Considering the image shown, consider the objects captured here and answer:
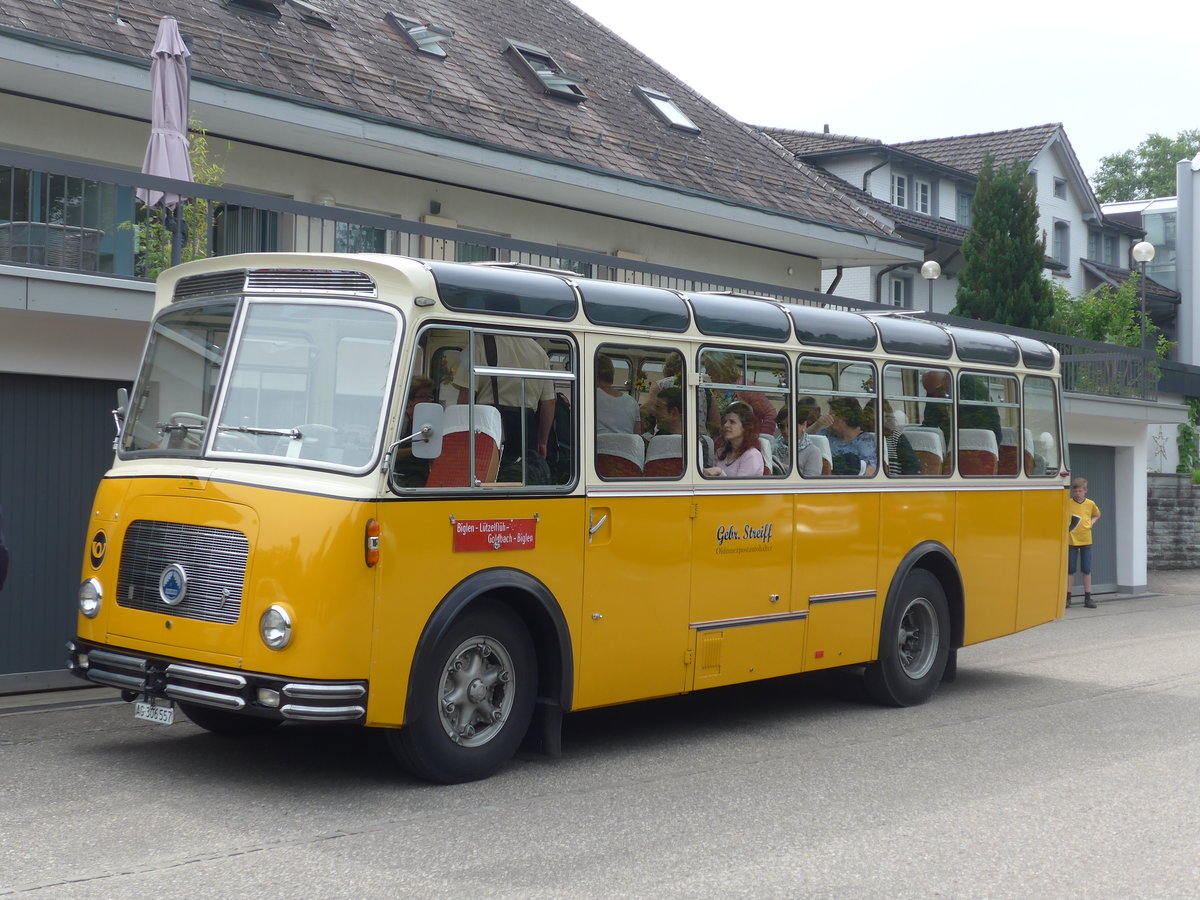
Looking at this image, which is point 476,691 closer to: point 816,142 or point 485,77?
point 485,77

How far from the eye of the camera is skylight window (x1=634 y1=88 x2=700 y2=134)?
23.6 m

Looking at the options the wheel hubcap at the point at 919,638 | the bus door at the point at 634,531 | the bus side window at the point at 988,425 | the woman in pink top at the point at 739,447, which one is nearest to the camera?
the bus door at the point at 634,531

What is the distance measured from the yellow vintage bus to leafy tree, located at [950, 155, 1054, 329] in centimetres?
2619

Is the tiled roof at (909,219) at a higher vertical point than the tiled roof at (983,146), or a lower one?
lower

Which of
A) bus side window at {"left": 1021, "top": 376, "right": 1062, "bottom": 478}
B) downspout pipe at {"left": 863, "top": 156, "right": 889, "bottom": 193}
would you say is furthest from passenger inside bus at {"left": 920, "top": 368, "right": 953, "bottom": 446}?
downspout pipe at {"left": 863, "top": 156, "right": 889, "bottom": 193}

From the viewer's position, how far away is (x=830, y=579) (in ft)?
34.0

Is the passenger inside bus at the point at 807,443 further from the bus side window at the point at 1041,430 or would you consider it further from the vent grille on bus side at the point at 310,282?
the vent grille on bus side at the point at 310,282

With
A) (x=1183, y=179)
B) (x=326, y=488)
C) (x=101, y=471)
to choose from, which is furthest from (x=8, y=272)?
(x=1183, y=179)

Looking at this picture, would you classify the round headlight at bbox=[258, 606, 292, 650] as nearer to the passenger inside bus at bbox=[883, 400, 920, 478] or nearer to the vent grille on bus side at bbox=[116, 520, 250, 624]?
the vent grille on bus side at bbox=[116, 520, 250, 624]

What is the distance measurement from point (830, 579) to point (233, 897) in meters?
5.80

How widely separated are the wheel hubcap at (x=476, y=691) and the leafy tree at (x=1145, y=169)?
84296mm

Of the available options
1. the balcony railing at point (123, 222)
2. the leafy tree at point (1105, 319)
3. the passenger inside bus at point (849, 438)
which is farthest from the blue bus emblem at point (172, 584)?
the leafy tree at point (1105, 319)

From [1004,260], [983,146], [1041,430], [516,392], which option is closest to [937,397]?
[1041,430]

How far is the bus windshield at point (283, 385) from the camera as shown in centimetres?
735
